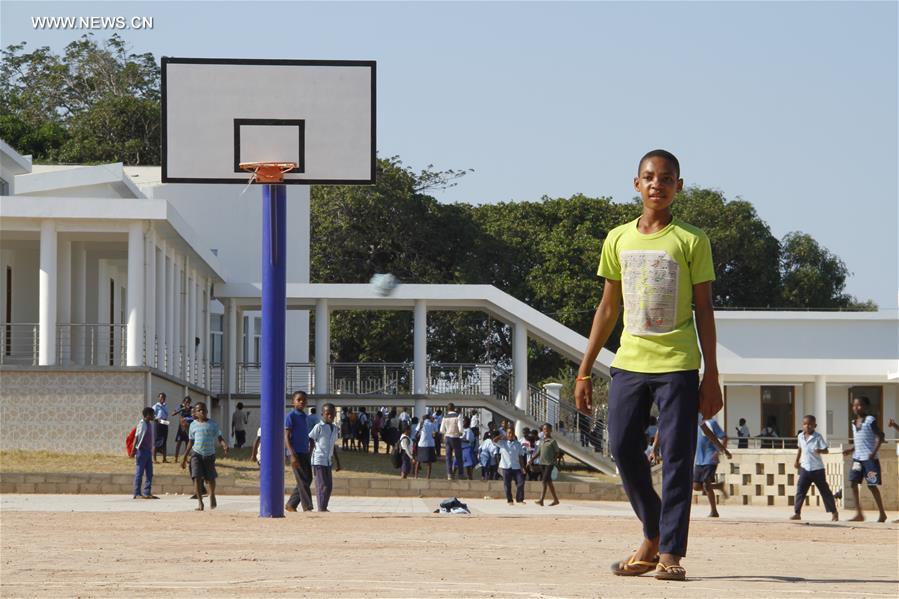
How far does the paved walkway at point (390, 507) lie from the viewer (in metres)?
20.4

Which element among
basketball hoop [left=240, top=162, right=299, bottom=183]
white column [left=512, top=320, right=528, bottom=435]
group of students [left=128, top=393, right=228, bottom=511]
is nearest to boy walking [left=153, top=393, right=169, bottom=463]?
group of students [left=128, top=393, right=228, bottom=511]

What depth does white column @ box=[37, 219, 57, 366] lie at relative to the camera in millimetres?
→ 31562

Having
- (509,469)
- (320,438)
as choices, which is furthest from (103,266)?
(320,438)

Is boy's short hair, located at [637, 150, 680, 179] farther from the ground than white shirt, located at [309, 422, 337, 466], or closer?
farther from the ground

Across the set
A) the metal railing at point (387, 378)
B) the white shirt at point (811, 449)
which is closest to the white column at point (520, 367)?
the metal railing at point (387, 378)

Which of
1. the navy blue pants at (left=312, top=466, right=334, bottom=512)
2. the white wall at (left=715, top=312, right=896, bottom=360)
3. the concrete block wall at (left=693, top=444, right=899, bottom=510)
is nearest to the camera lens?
the navy blue pants at (left=312, top=466, right=334, bottom=512)

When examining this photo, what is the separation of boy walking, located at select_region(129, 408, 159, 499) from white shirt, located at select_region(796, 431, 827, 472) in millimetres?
9875

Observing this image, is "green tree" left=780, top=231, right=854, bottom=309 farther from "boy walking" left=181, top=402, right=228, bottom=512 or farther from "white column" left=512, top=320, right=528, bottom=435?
"boy walking" left=181, top=402, right=228, bottom=512

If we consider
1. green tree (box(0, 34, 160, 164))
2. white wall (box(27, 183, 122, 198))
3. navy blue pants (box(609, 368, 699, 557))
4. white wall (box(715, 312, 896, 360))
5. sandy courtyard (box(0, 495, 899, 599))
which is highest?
green tree (box(0, 34, 160, 164))

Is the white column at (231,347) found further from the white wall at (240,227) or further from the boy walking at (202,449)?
the boy walking at (202,449)

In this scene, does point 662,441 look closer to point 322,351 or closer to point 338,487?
point 338,487

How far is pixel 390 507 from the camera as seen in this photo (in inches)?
884

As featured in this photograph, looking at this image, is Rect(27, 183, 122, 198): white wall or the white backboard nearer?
the white backboard

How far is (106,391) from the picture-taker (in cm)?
3148
